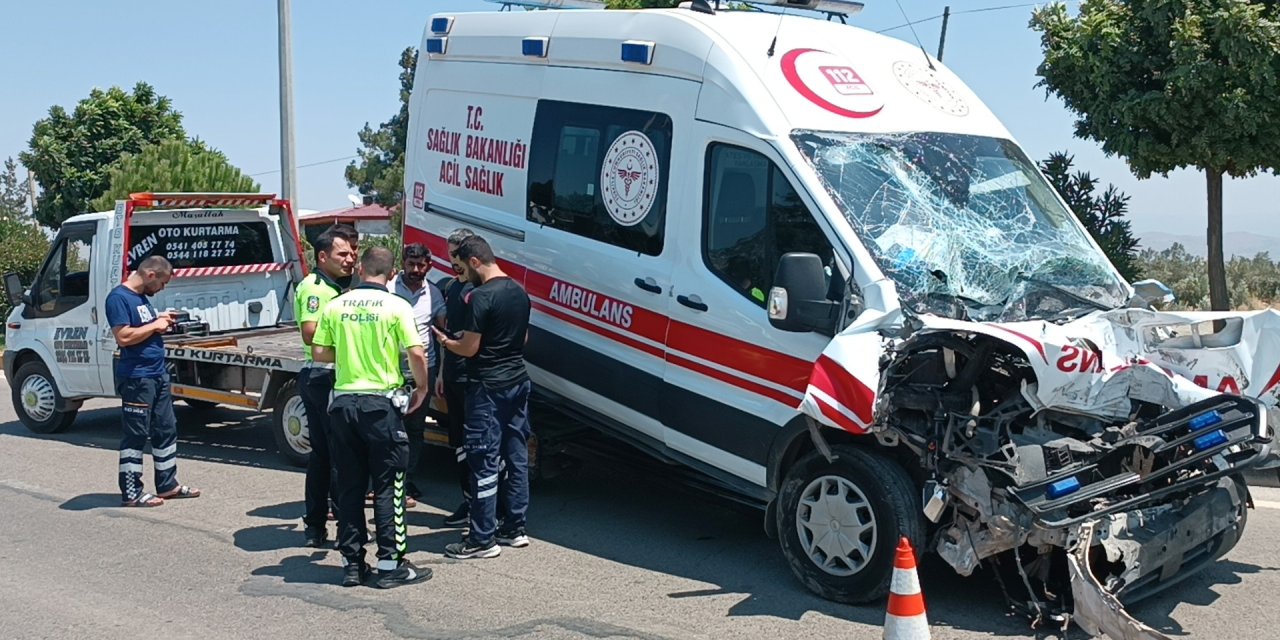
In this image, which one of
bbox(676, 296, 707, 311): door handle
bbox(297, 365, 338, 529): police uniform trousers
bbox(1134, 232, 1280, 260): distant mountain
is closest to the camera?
bbox(676, 296, 707, 311): door handle

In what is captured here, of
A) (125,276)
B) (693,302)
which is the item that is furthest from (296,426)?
(693,302)

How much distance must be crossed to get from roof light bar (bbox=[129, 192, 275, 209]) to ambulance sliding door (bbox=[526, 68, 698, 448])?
4.27 metres

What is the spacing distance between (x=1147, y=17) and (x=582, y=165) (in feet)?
25.8

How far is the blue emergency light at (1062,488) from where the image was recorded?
5199 millimetres

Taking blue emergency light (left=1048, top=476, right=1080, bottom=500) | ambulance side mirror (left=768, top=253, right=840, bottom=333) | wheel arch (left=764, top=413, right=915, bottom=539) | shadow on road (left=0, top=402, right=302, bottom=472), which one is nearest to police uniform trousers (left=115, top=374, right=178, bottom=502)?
shadow on road (left=0, top=402, right=302, bottom=472)

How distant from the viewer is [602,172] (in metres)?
7.38

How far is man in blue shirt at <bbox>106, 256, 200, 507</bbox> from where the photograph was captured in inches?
320

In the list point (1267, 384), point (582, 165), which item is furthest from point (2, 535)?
point (1267, 384)

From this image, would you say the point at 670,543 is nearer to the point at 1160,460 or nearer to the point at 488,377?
the point at 488,377

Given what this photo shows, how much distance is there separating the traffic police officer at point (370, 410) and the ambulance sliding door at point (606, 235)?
1276mm

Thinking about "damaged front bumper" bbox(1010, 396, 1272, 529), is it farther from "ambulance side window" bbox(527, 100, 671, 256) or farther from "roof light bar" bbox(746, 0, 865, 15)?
"roof light bar" bbox(746, 0, 865, 15)

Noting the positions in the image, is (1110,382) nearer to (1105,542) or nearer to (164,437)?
(1105,542)

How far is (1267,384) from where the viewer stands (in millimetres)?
5629

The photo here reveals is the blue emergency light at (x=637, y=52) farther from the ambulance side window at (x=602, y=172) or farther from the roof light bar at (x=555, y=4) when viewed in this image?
the roof light bar at (x=555, y=4)
